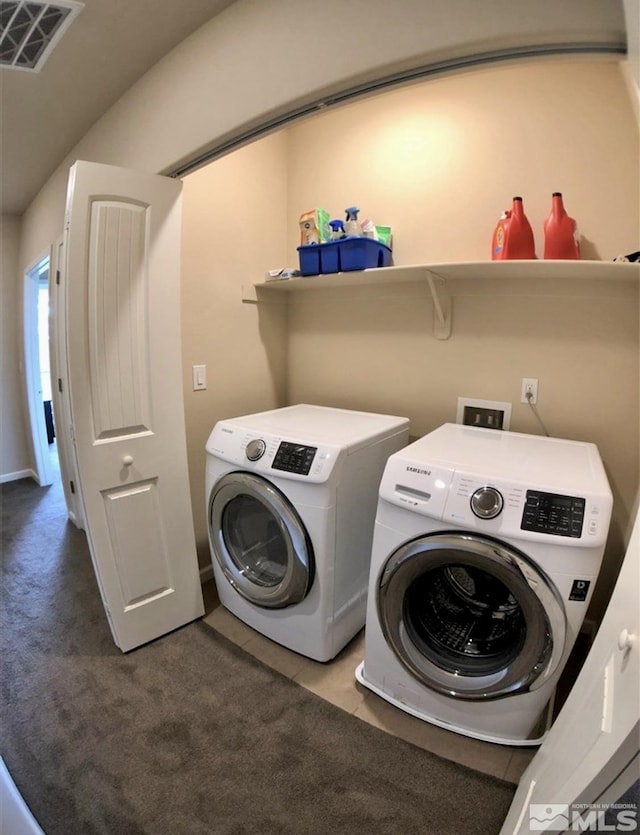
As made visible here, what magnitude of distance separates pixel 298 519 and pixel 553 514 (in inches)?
32.9

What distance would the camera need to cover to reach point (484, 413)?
1873 mm

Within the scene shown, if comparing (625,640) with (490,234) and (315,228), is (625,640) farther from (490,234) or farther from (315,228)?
(315,228)

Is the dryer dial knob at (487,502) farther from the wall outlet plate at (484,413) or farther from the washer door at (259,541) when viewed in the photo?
the wall outlet plate at (484,413)

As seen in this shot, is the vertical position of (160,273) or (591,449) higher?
(160,273)

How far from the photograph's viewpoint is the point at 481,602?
1.37 m

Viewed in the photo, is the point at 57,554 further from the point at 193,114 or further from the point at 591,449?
the point at 591,449

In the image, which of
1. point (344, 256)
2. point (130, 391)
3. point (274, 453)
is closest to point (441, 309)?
point (344, 256)

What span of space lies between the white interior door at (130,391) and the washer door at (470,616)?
3.34 ft

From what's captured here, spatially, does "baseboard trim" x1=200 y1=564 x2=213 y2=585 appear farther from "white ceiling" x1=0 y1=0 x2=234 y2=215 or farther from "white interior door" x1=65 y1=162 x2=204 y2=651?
"white ceiling" x1=0 y1=0 x2=234 y2=215

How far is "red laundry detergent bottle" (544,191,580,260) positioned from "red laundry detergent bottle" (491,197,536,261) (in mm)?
68

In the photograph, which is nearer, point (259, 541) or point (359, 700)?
point (359, 700)

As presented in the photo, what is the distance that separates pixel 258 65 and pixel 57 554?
9.25ft

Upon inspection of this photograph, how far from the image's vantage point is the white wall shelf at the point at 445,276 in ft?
4.77

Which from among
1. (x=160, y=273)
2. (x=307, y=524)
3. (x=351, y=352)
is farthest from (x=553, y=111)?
(x=307, y=524)
